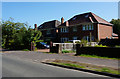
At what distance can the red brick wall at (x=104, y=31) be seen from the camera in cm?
2881

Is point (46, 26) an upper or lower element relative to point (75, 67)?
upper

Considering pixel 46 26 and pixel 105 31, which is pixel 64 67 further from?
pixel 46 26

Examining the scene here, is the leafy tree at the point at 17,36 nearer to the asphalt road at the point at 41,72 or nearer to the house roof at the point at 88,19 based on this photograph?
the house roof at the point at 88,19

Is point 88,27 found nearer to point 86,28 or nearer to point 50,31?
point 86,28

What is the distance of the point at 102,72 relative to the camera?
725cm

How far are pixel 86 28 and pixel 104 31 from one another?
4.14 metres

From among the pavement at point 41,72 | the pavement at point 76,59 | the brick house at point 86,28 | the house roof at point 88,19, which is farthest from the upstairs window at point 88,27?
the pavement at point 41,72

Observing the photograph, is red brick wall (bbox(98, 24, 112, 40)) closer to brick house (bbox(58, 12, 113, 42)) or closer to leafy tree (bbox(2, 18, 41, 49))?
brick house (bbox(58, 12, 113, 42))

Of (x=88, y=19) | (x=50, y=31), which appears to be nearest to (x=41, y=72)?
(x=88, y=19)

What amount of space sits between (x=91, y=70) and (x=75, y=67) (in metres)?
1.30

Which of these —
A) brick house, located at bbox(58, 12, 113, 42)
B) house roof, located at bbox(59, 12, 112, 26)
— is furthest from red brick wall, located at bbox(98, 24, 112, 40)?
house roof, located at bbox(59, 12, 112, 26)

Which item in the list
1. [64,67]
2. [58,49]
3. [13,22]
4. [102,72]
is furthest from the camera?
[13,22]

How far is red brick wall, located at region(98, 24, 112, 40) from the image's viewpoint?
1134 inches

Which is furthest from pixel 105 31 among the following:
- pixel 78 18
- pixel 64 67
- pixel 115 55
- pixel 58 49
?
pixel 64 67
